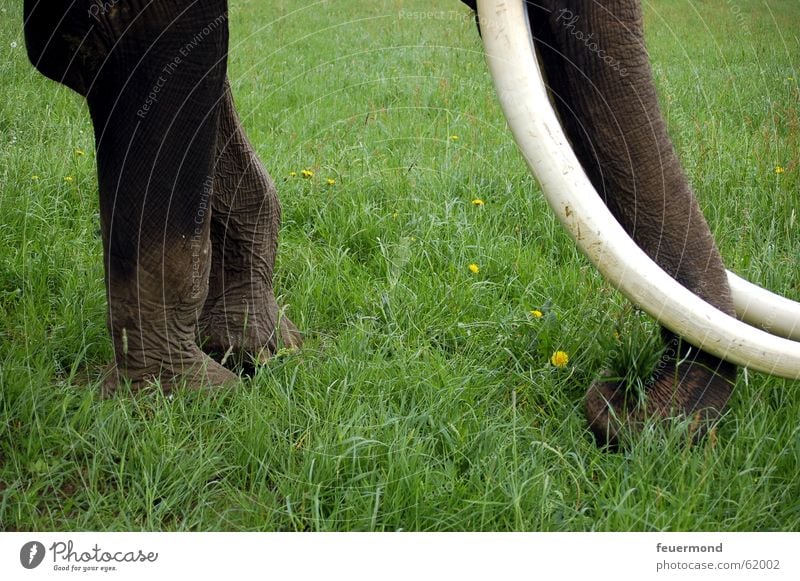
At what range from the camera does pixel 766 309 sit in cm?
188

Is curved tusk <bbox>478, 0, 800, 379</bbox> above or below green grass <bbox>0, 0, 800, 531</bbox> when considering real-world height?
above

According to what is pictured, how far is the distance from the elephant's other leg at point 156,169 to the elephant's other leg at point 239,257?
346mm

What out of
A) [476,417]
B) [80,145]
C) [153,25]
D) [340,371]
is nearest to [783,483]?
[476,417]

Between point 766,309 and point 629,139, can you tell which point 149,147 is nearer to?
point 629,139

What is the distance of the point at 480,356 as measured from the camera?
2.26m

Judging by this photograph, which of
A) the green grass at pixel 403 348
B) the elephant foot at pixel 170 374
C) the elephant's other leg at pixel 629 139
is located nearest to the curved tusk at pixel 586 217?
the elephant's other leg at pixel 629 139

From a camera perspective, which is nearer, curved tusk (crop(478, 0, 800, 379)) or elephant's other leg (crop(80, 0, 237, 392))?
curved tusk (crop(478, 0, 800, 379))

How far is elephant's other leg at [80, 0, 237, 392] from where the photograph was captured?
172cm

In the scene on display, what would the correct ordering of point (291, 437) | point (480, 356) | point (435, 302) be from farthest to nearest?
point (435, 302) → point (480, 356) → point (291, 437)

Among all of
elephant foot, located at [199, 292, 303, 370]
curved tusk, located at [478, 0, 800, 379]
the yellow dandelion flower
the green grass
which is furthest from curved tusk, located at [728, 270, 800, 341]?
elephant foot, located at [199, 292, 303, 370]

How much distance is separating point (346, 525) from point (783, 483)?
871 mm

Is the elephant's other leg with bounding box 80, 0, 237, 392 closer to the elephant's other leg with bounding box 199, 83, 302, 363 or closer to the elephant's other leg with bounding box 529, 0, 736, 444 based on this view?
the elephant's other leg with bounding box 199, 83, 302, 363

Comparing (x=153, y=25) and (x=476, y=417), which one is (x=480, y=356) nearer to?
(x=476, y=417)

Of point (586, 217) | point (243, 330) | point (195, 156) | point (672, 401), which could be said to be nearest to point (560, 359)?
point (672, 401)
